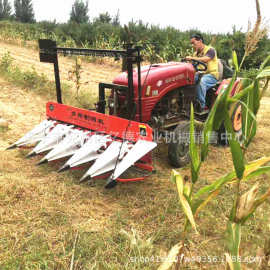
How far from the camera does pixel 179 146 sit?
3244 millimetres

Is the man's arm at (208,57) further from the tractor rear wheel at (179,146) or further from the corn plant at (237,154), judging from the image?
the corn plant at (237,154)

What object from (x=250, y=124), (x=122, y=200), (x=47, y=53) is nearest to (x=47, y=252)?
(x=122, y=200)

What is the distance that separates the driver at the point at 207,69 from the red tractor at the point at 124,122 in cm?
11

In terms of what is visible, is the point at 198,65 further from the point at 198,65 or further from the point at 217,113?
the point at 217,113

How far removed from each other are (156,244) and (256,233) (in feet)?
2.49

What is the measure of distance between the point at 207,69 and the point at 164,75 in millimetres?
947

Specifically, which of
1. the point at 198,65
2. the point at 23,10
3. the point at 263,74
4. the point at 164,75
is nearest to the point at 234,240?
the point at 263,74

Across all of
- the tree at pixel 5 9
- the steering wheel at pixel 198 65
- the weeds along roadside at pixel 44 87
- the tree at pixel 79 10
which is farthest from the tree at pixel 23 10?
the steering wheel at pixel 198 65

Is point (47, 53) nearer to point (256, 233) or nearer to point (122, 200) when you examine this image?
point (122, 200)

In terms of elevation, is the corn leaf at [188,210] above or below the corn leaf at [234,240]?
above

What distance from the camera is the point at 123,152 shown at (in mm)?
2807

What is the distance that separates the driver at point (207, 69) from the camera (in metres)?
3.85

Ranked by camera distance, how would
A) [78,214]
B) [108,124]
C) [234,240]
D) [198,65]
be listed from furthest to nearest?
[198,65] < [108,124] < [78,214] < [234,240]

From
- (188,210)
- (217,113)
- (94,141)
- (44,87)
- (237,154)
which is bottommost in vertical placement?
(94,141)
